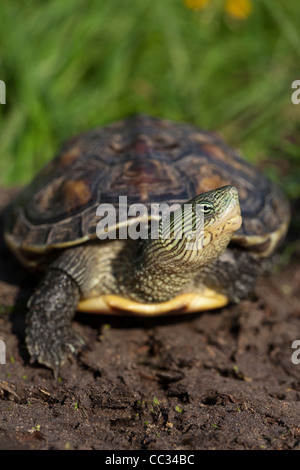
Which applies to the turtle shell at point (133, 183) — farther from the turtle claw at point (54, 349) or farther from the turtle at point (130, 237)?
the turtle claw at point (54, 349)

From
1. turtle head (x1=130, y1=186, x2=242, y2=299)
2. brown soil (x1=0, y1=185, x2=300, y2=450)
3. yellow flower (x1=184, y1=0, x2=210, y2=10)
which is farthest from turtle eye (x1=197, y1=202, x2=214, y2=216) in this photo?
yellow flower (x1=184, y1=0, x2=210, y2=10)

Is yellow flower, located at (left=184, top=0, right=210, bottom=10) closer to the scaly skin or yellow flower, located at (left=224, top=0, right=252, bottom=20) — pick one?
yellow flower, located at (left=224, top=0, right=252, bottom=20)

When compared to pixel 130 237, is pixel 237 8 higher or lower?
higher

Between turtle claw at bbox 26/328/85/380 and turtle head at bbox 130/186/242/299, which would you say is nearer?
turtle head at bbox 130/186/242/299

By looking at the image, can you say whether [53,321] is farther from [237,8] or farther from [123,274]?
[237,8]

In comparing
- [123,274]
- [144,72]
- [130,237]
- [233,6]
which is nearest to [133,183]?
[130,237]

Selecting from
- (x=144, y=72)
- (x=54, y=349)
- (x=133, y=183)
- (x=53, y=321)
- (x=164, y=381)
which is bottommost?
(x=164, y=381)

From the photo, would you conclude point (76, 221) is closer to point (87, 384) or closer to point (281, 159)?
point (87, 384)
